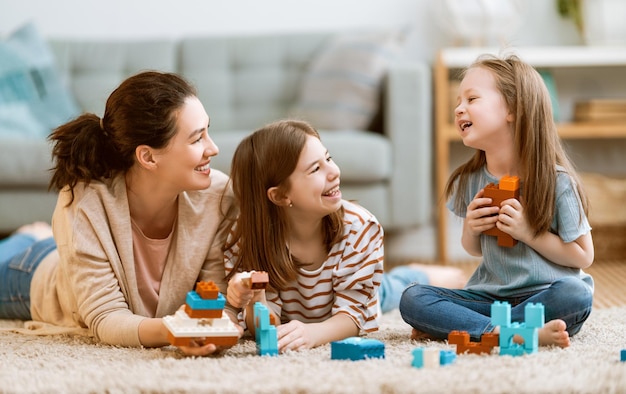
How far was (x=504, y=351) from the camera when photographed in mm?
1415

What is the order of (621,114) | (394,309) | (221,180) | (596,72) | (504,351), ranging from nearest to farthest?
1. (504,351)
2. (221,180)
3. (394,309)
4. (621,114)
5. (596,72)

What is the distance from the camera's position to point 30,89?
10.3 feet

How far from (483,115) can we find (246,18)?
7.12 ft

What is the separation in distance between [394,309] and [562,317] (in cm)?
65

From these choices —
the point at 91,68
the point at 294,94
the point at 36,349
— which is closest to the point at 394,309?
the point at 36,349

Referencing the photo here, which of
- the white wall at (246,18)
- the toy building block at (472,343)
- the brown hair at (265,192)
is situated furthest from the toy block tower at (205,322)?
the white wall at (246,18)

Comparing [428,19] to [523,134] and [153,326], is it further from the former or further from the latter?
[153,326]

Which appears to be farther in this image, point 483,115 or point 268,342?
point 483,115

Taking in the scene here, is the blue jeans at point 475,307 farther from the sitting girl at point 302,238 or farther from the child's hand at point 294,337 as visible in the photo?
the child's hand at point 294,337

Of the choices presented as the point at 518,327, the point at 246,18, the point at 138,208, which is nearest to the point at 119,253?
the point at 138,208

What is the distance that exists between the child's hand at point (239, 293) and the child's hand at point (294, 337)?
0.26ft

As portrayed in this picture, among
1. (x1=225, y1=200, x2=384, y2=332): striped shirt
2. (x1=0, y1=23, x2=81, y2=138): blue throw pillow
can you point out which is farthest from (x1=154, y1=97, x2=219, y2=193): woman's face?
(x1=0, y1=23, x2=81, y2=138): blue throw pillow

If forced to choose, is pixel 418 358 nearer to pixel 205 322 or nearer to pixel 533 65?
pixel 205 322

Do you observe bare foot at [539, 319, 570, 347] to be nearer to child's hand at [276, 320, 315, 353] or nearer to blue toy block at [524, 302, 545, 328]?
blue toy block at [524, 302, 545, 328]
